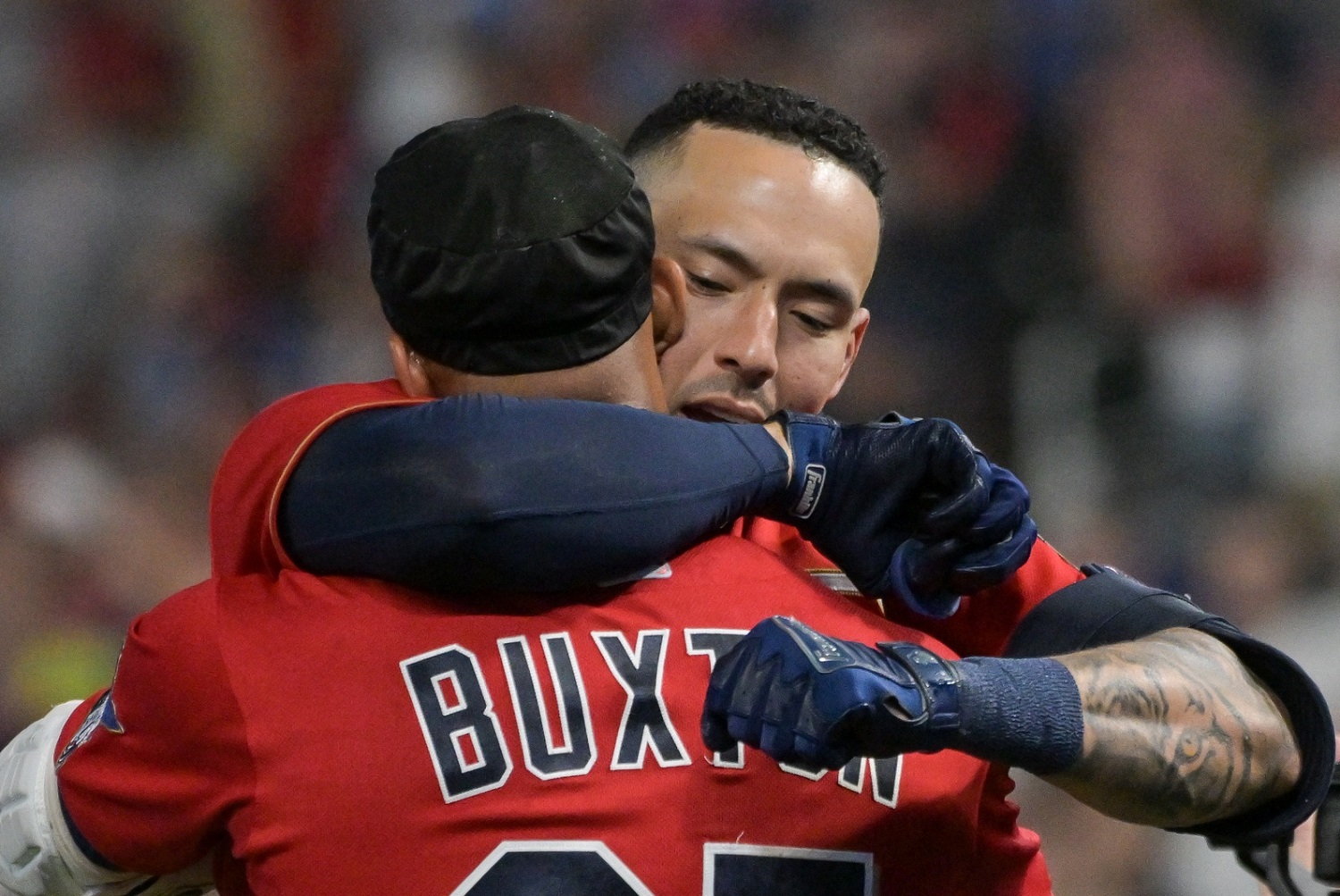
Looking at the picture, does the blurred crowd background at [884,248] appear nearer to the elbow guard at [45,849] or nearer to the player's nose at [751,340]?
the player's nose at [751,340]

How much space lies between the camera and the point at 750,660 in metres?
1.22

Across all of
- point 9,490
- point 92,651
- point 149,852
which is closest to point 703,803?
point 149,852

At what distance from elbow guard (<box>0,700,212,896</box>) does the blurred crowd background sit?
2.30 m

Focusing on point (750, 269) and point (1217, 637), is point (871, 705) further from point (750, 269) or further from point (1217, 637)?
point (750, 269)

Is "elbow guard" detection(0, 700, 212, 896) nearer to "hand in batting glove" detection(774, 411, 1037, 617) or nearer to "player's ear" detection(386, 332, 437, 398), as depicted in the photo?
"player's ear" detection(386, 332, 437, 398)

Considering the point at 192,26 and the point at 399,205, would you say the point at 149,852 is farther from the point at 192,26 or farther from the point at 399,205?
the point at 192,26

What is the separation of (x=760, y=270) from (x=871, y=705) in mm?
865

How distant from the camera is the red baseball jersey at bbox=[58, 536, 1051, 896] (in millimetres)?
1354

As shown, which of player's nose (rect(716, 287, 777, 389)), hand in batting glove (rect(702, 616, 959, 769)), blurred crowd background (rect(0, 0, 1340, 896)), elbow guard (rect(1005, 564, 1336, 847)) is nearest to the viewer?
hand in batting glove (rect(702, 616, 959, 769))

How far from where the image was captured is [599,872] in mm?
1362

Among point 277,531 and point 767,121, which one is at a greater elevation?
point 767,121

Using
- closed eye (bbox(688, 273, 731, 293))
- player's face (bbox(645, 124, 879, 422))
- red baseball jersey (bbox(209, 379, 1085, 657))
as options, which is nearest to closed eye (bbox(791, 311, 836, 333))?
player's face (bbox(645, 124, 879, 422))

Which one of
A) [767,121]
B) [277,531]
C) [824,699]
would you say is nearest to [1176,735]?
[824,699]

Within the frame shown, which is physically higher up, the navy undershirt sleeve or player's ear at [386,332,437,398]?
player's ear at [386,332,437,398]
